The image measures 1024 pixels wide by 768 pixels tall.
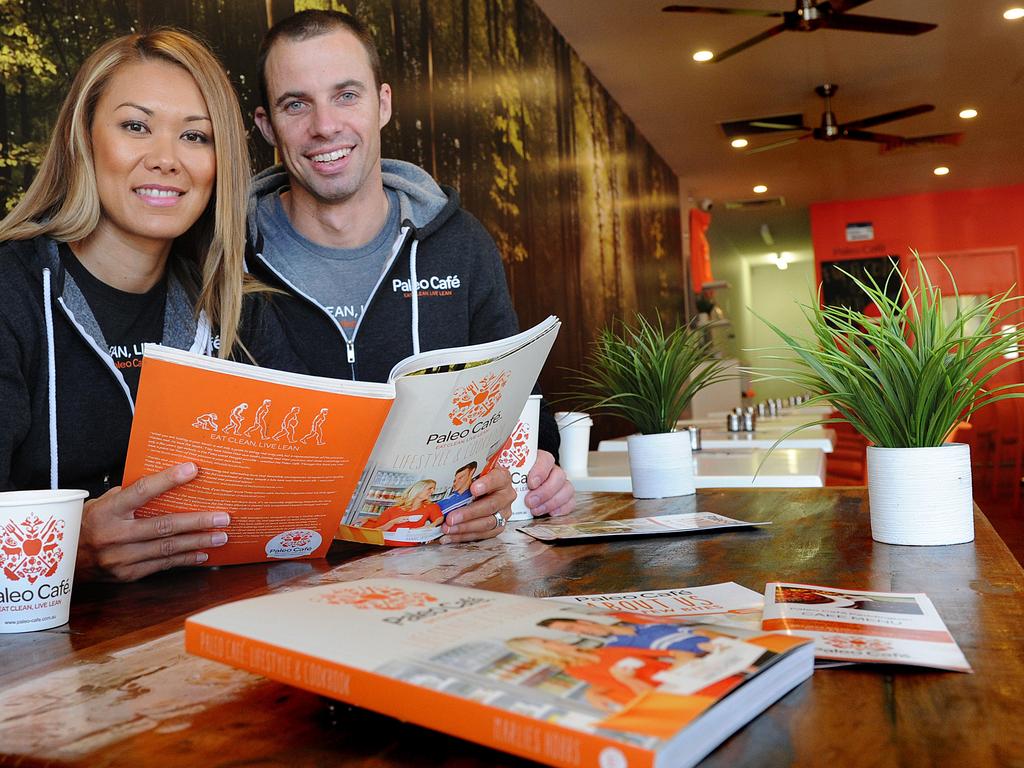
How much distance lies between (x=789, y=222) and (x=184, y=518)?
12.2m

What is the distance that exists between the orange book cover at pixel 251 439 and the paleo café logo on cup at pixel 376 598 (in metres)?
0.41

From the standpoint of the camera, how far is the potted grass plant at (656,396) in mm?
1787

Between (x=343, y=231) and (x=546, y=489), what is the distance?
2.43 ft

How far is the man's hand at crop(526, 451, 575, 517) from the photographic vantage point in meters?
1.58

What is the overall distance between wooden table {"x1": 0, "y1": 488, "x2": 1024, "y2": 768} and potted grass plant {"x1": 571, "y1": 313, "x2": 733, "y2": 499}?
1.90 ft

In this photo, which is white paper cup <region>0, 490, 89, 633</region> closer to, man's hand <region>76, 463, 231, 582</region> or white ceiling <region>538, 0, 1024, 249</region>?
man's hand <region>76, 463, 231, 582</region>

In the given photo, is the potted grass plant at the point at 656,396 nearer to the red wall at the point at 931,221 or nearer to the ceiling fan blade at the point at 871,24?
the ceiling fan blade at the point at 871,24

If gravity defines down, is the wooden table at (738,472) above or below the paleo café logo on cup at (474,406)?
below

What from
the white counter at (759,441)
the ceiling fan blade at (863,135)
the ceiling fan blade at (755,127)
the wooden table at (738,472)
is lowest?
the white counter at (759,441)

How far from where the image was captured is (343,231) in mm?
1949

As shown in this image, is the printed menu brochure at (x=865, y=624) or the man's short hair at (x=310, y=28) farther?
the man's short hair at (x=310, y=28)

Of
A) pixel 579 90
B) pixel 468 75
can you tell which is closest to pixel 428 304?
pixel 468 75

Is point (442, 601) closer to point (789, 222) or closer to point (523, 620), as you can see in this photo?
point (523, 620)

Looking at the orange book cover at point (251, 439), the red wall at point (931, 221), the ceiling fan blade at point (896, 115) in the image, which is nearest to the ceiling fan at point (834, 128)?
the ceiling fan blade at point (896, 115)
